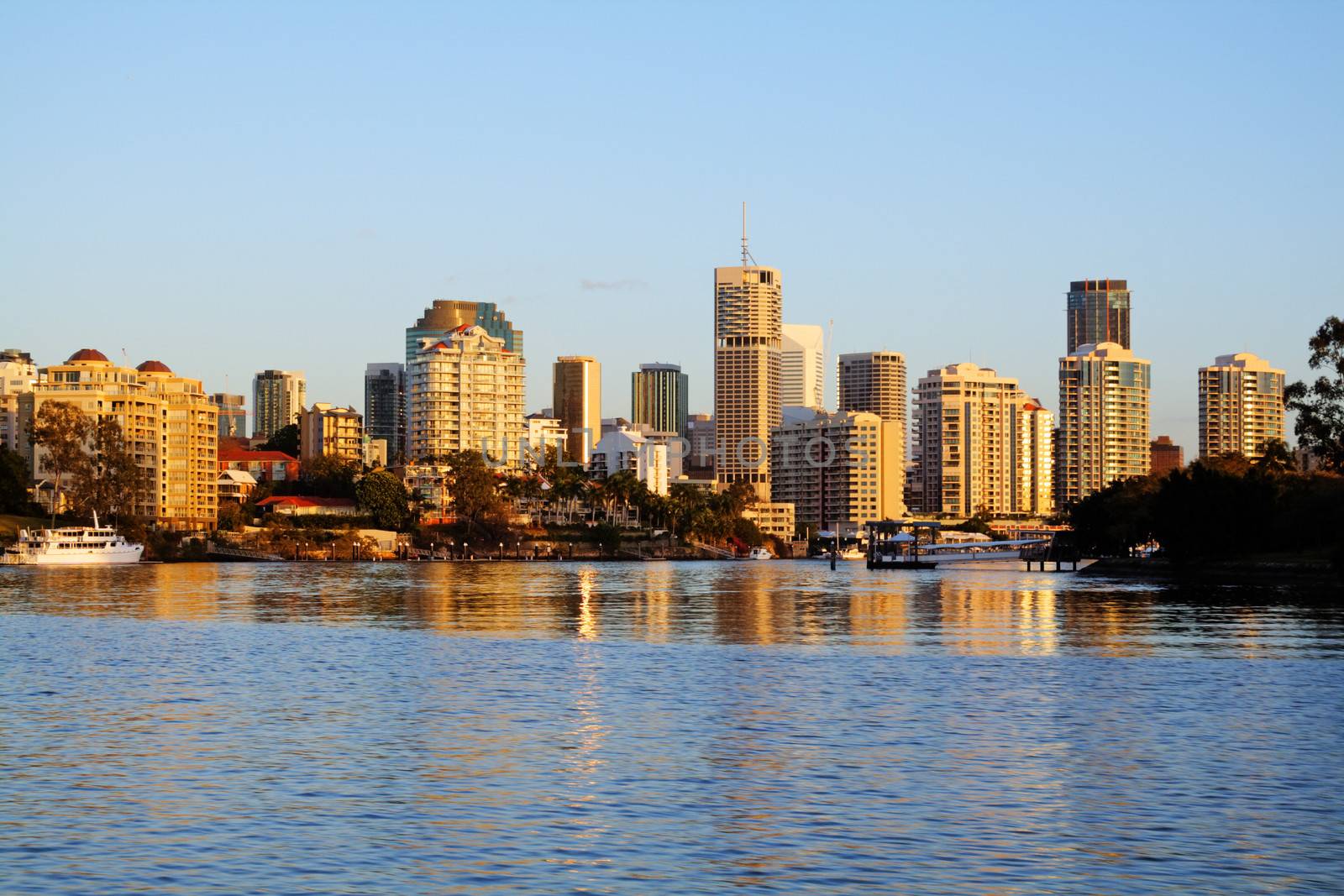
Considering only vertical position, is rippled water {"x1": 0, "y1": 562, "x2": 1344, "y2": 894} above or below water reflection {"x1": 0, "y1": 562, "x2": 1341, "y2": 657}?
above

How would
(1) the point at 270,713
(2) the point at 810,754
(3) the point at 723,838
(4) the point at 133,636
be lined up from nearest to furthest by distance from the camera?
(3) the point at 723,838
(2) the point at 810,754
(1) the point at 270,713
(4) the point at 133,636

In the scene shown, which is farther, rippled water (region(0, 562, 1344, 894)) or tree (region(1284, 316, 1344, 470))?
tree (region(1284, 316, 1344, 470))

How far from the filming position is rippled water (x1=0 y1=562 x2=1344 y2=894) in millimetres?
24031

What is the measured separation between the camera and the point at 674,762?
3381 cm

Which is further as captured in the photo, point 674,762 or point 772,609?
point 772,609

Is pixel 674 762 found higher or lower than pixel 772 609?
higher

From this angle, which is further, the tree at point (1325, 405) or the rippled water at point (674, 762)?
the tree at point (1325, 405)

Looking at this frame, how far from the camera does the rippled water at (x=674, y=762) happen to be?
2403cm

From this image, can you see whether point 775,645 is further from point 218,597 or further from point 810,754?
point 218,597

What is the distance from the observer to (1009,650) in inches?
2486

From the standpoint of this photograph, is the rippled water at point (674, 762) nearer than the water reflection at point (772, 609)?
Yes

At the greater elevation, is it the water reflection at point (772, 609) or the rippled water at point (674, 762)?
the rippled water at point (674, 762)

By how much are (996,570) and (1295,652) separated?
458 feet

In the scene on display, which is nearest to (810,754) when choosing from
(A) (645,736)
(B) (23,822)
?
(A) (645,736)
